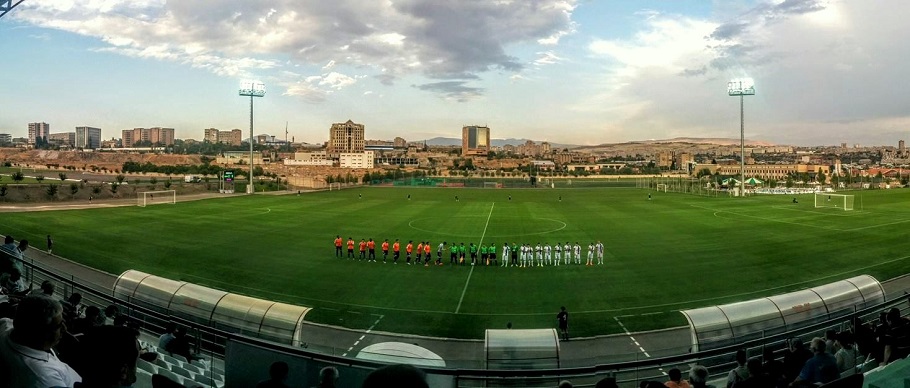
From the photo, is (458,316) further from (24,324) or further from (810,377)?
(24,324)

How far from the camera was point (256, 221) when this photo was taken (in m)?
43.9

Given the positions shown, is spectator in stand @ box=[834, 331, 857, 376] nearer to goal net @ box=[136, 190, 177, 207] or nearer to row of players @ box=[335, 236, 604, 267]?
row of players @ box=[335, 236, 604, 267]

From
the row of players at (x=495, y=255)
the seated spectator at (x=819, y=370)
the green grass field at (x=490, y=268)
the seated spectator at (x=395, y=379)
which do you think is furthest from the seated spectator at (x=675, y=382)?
the row of players at (x=495, y=255)

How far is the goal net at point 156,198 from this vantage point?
2306 inches

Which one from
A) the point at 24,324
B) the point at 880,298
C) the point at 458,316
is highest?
the point at 24,324

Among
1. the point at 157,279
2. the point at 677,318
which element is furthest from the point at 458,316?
the point at 157,279

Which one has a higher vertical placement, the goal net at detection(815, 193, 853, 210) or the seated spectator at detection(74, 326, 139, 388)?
the seated spectator at detection(74, 326, 139, 388)

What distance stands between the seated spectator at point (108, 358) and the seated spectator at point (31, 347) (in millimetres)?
248

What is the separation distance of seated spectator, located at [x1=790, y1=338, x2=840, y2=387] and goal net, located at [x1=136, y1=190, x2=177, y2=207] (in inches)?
2360

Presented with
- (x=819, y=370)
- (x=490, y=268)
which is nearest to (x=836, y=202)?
(x=490, y=268)

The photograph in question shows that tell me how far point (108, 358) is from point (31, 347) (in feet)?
1.98

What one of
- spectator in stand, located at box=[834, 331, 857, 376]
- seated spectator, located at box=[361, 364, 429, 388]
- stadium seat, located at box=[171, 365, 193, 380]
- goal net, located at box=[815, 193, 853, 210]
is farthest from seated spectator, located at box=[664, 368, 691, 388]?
goal net, located at box=[815, 193, 853, 210]

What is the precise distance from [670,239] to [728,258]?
6.17 m

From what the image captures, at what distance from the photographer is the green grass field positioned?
19.5 metres
